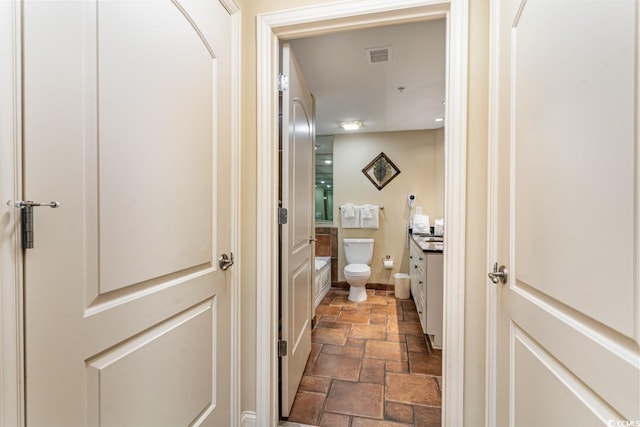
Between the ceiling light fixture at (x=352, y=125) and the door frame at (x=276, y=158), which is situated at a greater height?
the ceiling light fixture at (x=352, y=125)

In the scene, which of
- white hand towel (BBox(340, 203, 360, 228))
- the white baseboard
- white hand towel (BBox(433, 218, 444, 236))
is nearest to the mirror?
white hand towel (BBox(340, 203, 360, 228))

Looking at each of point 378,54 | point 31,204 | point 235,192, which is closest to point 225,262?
point 235,192

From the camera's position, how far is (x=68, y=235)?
0.64m

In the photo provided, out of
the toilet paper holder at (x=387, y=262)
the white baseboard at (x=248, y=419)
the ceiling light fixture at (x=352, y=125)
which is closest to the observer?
the white baseboard at (x=248, y=419)

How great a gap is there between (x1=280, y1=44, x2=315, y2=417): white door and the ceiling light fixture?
1.78m

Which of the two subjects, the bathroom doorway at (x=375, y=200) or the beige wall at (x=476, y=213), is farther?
the bathroom doorway at (x=375, y=200)

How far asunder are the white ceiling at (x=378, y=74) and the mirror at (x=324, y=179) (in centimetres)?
87

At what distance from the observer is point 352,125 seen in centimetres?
384

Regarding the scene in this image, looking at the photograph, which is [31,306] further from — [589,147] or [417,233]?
[417,233]

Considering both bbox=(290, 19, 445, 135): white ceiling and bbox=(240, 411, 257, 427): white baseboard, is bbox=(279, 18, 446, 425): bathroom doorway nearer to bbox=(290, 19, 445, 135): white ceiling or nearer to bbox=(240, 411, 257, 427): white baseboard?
bbox=(290, 19, 445, 135): white ceiling

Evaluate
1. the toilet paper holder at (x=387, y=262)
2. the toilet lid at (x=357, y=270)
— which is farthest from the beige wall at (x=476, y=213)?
the toilet paper holder at (x=387, y=262)

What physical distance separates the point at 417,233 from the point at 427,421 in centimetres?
242

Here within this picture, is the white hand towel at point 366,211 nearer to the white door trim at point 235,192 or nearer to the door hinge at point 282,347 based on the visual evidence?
the door hinge at point 282,347

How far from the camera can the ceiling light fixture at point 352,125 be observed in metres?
3.76
